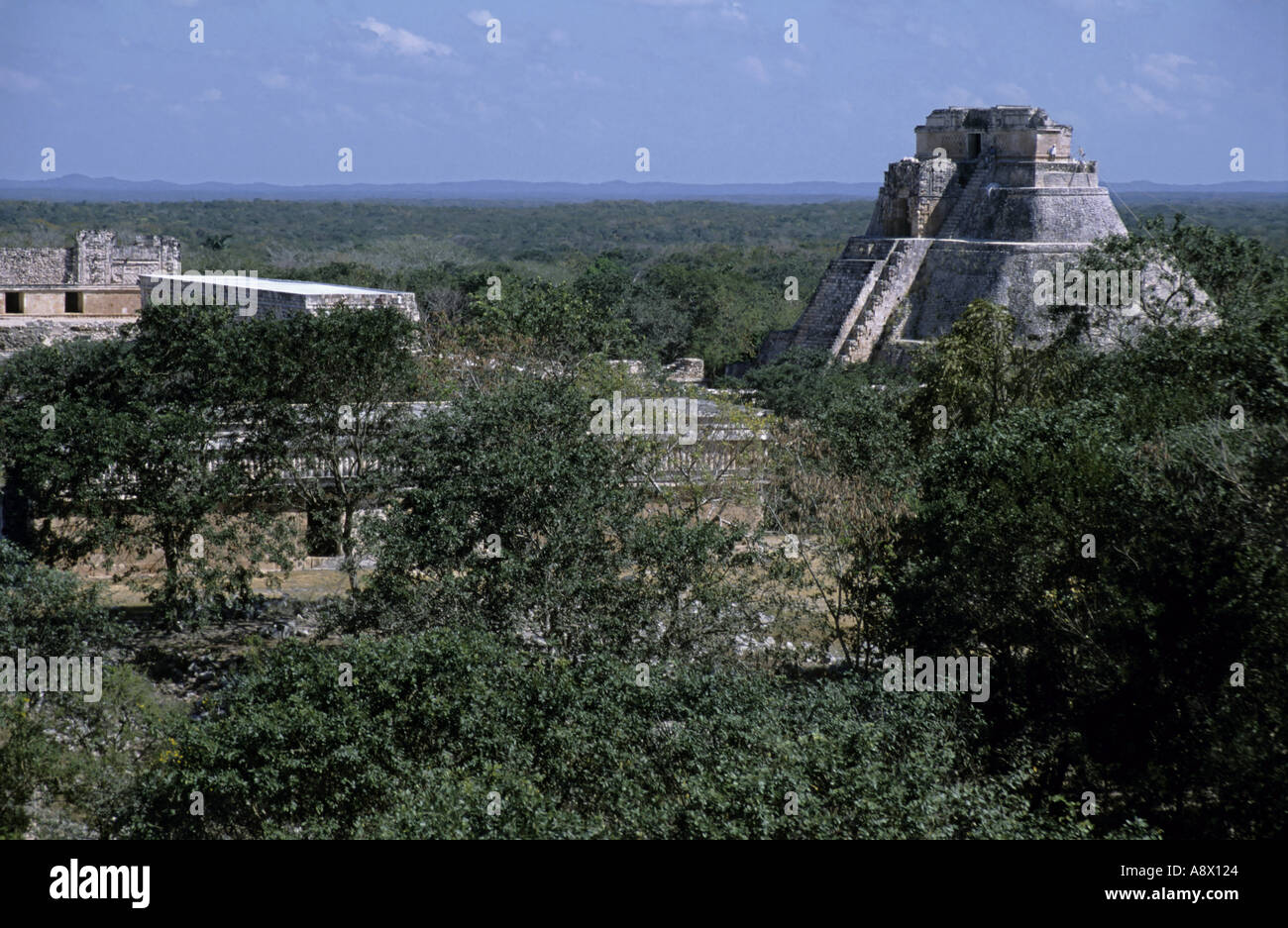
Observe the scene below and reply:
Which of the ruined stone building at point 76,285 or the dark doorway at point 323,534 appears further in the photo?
the ruined stone building at point 76,285

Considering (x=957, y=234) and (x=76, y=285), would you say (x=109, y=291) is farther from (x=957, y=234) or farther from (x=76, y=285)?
(x=957, y=234)

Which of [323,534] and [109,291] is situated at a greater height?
[109,291]

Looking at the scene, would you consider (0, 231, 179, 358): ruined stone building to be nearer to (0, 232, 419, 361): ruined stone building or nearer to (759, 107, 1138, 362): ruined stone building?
(0, 232, 419, 361): ruined stone building

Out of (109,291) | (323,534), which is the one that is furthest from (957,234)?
(323,534)

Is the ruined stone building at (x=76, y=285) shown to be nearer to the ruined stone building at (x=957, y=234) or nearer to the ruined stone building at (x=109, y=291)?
the ruined stone building at (x=109, y=291)

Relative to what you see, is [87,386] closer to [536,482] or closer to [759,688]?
[536,482]

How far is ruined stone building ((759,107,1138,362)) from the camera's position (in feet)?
93.4

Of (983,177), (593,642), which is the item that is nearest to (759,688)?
(593,642)

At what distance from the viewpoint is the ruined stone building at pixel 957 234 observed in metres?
28.5

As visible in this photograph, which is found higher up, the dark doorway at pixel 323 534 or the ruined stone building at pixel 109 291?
the ruined stone building at pixel 109 291

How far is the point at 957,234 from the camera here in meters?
30.9

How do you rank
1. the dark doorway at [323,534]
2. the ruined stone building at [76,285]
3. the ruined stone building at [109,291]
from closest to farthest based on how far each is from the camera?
the dark doorway at [323,534] < the ruined stone building at [109,291] < the ruined stone building at [76,285]

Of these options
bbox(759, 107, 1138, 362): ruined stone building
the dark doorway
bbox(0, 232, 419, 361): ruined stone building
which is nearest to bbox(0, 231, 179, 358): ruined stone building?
bbox(0, 232, 419, 361): ruined stone building

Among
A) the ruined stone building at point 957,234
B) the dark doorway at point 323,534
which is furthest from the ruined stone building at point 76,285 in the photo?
the ruined stone building at point 957,234
